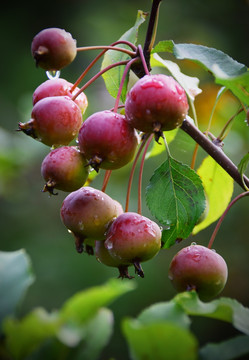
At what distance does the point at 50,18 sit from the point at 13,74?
34.3 inches

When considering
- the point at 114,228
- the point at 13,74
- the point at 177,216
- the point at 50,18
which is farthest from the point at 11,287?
the point at 50,18

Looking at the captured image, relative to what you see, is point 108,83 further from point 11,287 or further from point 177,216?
point 11,287

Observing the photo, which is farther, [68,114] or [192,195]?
[192,195]

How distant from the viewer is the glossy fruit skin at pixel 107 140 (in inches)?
36.9

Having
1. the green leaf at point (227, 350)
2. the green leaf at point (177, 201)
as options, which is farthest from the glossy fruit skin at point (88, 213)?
the green leaf at point (227, 350)

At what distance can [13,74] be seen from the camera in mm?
4312

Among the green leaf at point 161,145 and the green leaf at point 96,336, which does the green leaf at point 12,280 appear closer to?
the green leaf at point 96,336

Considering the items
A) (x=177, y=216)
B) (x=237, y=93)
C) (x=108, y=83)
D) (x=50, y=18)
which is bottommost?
(x=50, y=18)

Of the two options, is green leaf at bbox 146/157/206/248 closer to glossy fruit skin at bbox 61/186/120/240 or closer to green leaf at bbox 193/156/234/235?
glossy fruit skin at bbox 61/186/120/240

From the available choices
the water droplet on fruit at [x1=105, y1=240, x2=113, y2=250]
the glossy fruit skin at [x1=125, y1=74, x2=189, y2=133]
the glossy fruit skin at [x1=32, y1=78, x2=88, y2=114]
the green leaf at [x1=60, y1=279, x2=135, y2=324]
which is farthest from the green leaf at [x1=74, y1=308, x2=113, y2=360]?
the glossy fruit skin at [x1=32, y1=78, x2=88, y2=114]

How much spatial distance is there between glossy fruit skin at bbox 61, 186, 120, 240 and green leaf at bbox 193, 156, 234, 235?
0.43 m

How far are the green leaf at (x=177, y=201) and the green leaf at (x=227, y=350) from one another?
1.19 feet

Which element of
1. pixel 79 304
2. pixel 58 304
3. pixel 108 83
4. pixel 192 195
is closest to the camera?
pixel 79 304

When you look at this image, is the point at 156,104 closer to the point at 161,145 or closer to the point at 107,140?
the point at 107,140
